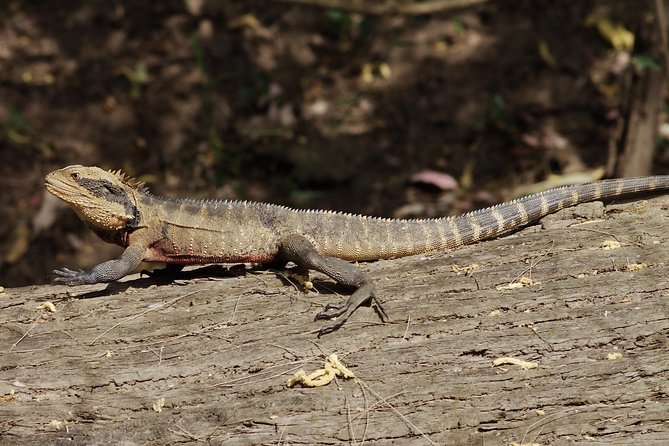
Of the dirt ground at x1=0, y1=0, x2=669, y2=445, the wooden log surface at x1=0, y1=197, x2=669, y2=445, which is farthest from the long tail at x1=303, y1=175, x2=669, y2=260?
the wooden log surface at x1=0, y1=197, x2=669, y2=445

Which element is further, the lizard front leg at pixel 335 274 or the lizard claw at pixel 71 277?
the lizard claw at pixel 71 277

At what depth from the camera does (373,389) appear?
14.4 ft

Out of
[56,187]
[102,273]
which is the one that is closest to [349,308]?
[102,273]

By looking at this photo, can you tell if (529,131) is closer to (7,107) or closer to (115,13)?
(115,13)

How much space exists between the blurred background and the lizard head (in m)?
4.68

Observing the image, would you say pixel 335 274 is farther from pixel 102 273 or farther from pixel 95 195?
pixel 95 195

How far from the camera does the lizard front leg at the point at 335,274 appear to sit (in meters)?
4.90

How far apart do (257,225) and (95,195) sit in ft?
4.07

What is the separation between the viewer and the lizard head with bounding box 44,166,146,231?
5504 millimetres

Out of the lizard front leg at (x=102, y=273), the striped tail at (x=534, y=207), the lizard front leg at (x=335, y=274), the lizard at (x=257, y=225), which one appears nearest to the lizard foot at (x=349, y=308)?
the lizard front leg at (x=335, y=274)

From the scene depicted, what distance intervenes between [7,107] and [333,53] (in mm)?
5211

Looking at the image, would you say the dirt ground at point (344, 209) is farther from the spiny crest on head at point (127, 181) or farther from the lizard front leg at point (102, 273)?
the spiny crest on head at point (127, 181)

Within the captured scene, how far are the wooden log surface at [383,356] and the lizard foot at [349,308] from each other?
0.06 m

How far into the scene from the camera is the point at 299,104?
11.4 m
